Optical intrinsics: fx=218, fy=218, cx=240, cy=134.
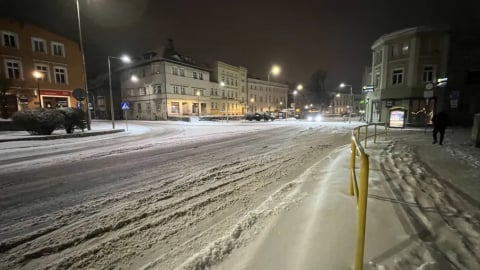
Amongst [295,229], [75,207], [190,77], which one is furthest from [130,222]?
[190,77]

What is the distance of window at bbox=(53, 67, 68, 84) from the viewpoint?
28.6 meters

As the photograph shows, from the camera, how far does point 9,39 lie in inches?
991

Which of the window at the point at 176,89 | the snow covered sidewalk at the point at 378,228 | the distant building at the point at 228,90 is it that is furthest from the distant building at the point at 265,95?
the snow covered sidewalk at the point at 378,228

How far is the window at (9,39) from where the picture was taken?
977 inches

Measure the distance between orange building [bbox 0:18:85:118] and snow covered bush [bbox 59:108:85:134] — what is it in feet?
41.7

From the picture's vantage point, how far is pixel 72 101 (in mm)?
29891

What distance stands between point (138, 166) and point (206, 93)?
43.4 m

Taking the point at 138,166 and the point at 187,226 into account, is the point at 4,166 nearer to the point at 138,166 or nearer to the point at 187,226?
the point at 138,166

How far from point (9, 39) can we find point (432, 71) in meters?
49.3

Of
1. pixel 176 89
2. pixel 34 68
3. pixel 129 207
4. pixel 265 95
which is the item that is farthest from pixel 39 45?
pixel 265 95

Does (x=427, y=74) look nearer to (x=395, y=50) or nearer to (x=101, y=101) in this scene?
(x=395, y=50)

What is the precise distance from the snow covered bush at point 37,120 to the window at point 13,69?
1644cm

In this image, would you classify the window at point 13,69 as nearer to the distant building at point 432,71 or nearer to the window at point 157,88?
the window at point 157,88

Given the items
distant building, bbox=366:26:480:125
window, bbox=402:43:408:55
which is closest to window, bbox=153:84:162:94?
distant building, bbox=366:26:480:125
